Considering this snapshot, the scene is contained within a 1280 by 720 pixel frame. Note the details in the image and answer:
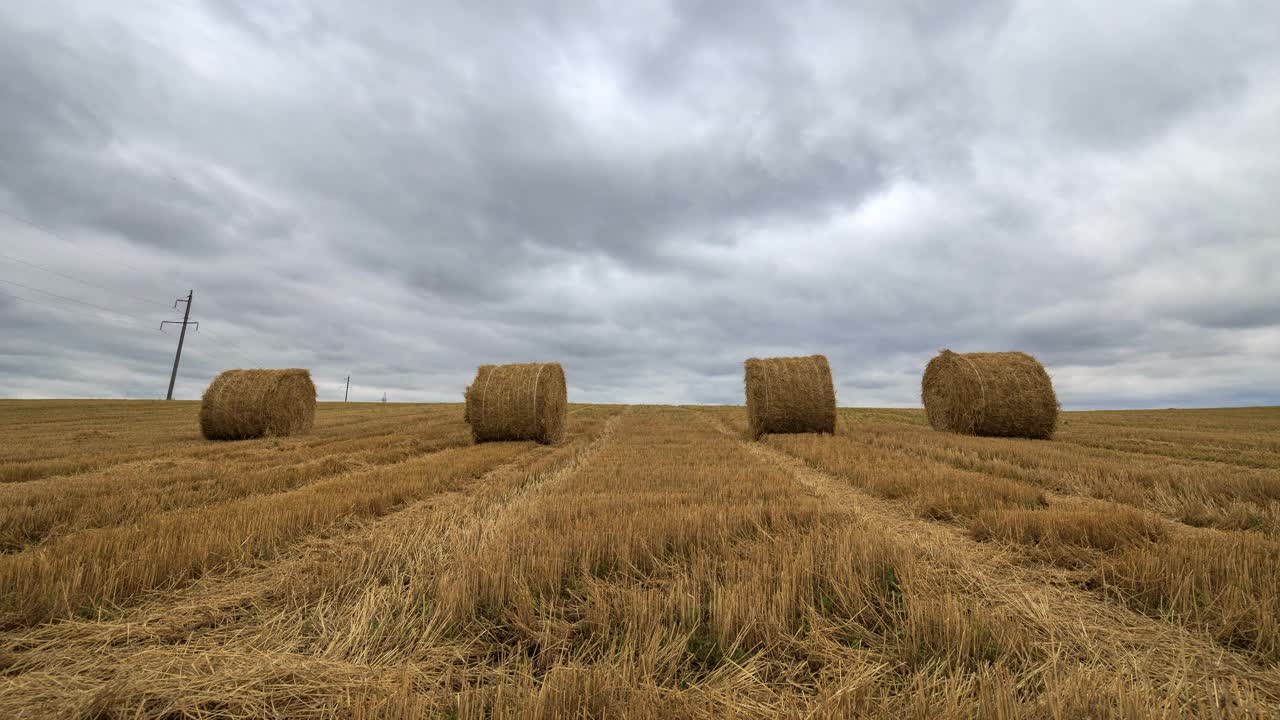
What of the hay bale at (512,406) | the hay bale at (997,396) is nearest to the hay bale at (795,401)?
the hay bale at (997,396)

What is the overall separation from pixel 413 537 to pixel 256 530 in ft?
4.54

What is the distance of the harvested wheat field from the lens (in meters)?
1.95

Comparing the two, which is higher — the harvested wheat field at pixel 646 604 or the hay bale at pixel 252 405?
the hay bale at pixel 252 405

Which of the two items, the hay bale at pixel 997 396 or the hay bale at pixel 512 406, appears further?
the hay bale at pixel 997 396

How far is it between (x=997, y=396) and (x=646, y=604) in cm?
1534

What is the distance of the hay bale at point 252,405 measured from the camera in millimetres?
14500

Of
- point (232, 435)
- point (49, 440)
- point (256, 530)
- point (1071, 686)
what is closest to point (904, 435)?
point (1071, 686)

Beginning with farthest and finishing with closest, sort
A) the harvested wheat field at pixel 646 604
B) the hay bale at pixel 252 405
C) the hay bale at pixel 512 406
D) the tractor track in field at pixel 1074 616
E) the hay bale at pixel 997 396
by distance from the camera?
1. the hay bale at pixel 252 405
2. the hay bale at pixel 997 396
3. the hay bale at pixel 512 406
4. the tractor track in field at pixel 1074 616
5. the harvested wheat field at pixel 646 604

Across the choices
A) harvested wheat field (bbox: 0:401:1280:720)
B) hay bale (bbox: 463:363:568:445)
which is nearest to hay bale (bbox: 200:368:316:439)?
hay bale (bbox: 463:363:568:445)

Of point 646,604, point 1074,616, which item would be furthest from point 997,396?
point 646,604

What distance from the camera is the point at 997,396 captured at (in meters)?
14.3

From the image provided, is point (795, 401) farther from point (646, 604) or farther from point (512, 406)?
point (646, 604)

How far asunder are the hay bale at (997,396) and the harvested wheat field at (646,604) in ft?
29.6

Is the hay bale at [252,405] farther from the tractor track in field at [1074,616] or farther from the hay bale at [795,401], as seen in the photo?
the tractor track in field at [1074,616]
